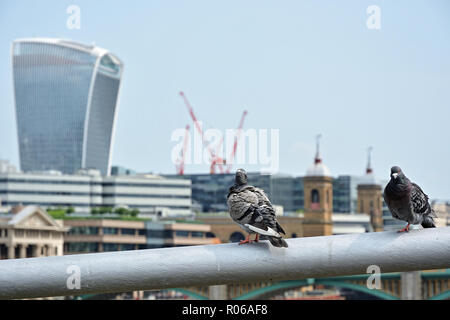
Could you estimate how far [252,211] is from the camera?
650 centimetres

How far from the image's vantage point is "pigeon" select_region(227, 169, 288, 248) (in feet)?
19.7

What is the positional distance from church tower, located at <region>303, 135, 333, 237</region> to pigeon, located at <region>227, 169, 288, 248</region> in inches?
7012

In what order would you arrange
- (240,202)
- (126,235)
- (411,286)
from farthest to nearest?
(126,235), (411,286), (240,202)

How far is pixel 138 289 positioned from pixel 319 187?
184m

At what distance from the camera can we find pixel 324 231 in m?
189

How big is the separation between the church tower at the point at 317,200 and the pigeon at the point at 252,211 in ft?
584

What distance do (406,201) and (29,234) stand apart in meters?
147

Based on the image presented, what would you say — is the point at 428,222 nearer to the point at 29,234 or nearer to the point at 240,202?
the point at 240,202

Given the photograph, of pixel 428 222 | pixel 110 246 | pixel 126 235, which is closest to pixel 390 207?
pixel 428 222

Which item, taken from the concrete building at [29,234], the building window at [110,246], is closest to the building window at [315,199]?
the building window at [110,246]
